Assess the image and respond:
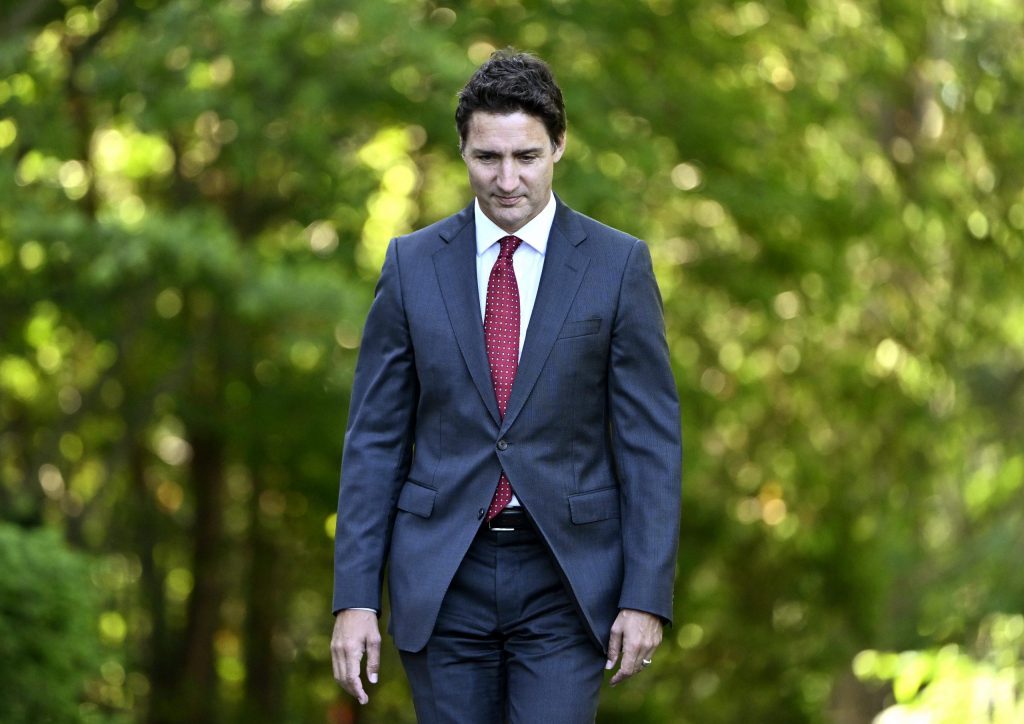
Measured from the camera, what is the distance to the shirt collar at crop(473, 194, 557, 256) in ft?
12.4

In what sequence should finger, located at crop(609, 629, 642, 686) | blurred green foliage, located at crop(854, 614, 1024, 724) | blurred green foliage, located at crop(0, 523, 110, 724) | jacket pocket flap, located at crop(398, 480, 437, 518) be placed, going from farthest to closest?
blurred green foliage, located at crop(0, 523, 110, 724)
blurred green foliage, located at crop(854, 614, 1024, 724)
jacket pocket flap, located at crop(398, 480, 437, 518)
finger, located at crop(609, 629, 642, 686)

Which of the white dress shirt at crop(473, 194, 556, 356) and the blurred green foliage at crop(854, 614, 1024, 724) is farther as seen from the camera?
the blurred green foliage at crop(854, 614, 1024, 724)

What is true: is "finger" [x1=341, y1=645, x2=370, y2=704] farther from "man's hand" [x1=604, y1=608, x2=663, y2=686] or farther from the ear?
the ear

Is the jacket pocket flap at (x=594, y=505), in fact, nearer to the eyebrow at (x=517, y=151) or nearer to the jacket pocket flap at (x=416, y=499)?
the jacket pocket flap at (x=416, y=499)

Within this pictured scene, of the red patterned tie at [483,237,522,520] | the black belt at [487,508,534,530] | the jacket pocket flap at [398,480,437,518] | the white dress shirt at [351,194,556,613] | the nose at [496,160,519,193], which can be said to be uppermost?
the nose at [496,160,519,193]

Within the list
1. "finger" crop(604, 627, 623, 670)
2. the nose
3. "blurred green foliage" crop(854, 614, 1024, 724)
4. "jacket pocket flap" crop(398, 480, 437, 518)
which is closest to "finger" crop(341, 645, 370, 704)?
"jacket pocket flap" crop(398, 480, 437, 518)

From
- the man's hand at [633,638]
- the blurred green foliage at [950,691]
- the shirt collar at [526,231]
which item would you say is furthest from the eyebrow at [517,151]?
the blurred green foliage at [950,691]

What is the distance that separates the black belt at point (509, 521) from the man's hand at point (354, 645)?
13.2 inches

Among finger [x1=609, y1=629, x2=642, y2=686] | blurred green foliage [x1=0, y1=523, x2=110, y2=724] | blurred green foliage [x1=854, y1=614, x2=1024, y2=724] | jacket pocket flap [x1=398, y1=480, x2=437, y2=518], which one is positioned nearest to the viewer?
finger [x1=609, y1=629, x2=642, y2=686]

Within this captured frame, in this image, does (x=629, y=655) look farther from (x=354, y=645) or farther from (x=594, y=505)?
(x=354, y=645)

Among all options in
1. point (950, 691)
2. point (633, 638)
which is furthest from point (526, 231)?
point (950, 691)

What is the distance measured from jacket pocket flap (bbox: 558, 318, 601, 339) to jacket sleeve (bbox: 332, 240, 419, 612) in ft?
1.17

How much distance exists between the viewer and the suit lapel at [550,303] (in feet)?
12.0

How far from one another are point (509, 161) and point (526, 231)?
0.21m
